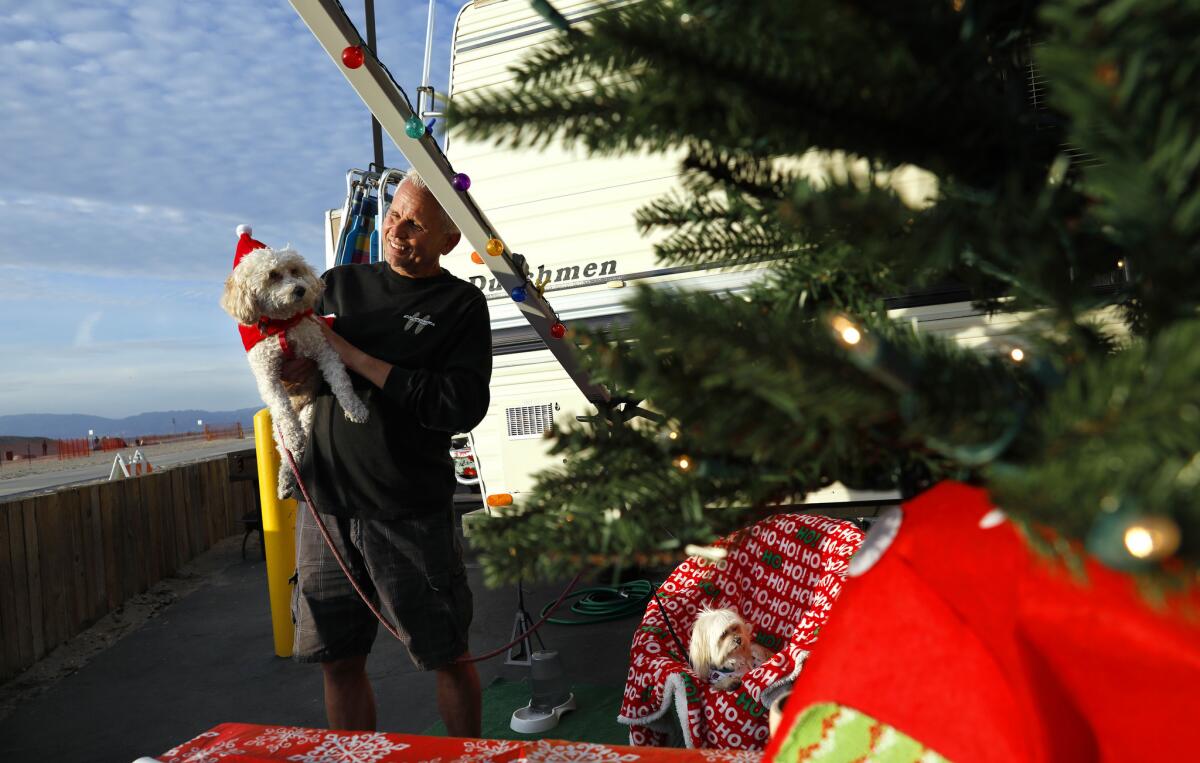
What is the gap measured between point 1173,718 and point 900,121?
0.37 metres

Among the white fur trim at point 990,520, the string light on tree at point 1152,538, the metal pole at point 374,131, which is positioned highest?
the metal pole at point 374,131

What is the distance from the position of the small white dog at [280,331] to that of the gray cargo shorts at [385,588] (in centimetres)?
30

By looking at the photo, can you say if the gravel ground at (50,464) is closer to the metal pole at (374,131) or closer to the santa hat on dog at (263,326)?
the metal pole at (374,131)

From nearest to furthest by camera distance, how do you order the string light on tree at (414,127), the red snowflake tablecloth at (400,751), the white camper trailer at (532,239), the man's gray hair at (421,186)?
the red snowflake tablecloth at (400,751) → the string light on tree at (414,127) → the man's gray hair at (421,186) → the white camper trailer at (532,239)

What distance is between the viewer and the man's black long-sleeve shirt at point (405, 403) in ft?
8.48

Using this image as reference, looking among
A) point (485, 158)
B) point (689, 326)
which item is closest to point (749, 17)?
point (689, 326)

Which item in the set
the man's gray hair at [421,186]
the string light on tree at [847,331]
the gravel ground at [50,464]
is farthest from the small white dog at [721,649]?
the gravel ground at [50,464]

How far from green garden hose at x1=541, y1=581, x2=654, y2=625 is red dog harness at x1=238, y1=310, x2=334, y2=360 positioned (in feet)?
10.1

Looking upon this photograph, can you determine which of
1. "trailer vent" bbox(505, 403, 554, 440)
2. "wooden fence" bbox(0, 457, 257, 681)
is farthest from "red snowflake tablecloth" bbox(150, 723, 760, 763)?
"wooden fence" bbox(0, 457, 257, 681)

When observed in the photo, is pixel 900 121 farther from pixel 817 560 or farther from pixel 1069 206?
pixel 817 560

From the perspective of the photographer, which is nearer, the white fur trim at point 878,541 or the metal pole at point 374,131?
the white fur trim at point 878,541

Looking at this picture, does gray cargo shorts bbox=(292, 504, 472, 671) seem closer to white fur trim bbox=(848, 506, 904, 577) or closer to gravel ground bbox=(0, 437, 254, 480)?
white fur trim bbox=(848, 506, 904, 577)

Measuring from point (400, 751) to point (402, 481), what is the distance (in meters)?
1.26

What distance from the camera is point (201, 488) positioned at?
9.02m
